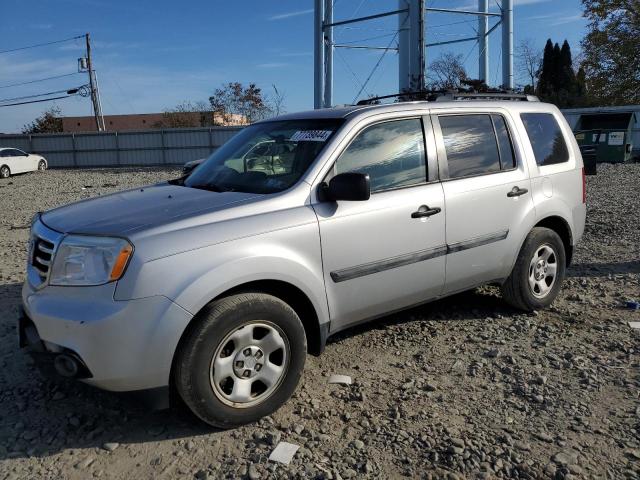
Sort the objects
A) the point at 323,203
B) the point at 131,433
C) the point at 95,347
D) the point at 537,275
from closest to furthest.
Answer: the point at 95,347 → the point at 131,433 → the point at 323,203 → the point at 537,275

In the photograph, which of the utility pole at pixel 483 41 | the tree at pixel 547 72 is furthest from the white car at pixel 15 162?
the tree at pixel 547 72

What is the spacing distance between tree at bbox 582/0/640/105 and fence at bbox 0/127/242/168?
83.9 ft

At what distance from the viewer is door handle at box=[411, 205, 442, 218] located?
Answer: 3.90 metres

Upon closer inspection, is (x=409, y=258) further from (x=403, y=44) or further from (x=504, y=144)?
(x=403, y=44)

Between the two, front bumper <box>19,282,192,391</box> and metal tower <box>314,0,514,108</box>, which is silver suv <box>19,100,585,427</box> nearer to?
front bumper <box>19,282,192,391</box>

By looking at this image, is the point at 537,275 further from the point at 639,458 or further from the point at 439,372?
the point at 639,458

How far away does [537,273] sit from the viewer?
499 centimetres

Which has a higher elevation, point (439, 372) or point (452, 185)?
point (452, 185)

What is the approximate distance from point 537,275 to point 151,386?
3.51m

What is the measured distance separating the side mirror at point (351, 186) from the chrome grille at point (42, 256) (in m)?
1.64

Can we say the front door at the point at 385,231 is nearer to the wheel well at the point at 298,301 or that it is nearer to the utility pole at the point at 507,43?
the wheel well at the point at 298,301

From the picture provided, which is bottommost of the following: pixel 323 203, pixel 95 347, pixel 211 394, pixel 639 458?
pixel 639 458

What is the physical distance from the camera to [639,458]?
2.89 metres

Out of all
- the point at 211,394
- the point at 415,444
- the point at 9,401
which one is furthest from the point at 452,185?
the point at 9,401
